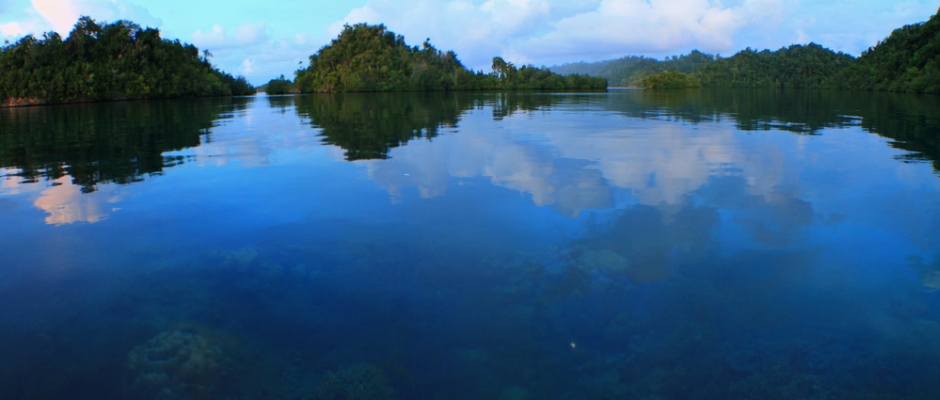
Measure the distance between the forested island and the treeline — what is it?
8482 centimetres

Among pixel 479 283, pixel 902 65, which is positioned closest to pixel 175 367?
pixel 479 283

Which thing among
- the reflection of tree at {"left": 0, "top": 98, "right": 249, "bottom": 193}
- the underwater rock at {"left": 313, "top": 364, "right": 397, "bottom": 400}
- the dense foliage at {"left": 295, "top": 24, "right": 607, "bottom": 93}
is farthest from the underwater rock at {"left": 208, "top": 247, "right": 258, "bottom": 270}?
the dense foliage at {"left": 295, "top": 24, "right": 607, "bottom": 93}

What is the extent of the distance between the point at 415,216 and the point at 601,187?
3057 millimetres

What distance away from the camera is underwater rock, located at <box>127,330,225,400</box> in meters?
3.62

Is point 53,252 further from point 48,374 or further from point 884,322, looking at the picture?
point 884,322

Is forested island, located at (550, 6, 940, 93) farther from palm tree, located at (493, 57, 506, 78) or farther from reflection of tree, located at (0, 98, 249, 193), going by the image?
reflection of tree, located at (0, 98, 249, 193)

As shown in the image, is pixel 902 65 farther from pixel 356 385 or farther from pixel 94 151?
pixel 356 385

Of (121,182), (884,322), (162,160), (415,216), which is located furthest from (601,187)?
(162,160)

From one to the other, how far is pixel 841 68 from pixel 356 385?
137m

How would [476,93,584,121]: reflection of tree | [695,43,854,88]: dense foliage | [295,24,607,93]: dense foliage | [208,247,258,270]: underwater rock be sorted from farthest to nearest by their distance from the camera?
[695,43,854,88]: dense foliage, [295,24,607,93]: dense foliage, [476,93,584,121]: reflection of tree, [208,247,258,270]: underwater rock

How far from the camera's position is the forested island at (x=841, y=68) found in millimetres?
65938

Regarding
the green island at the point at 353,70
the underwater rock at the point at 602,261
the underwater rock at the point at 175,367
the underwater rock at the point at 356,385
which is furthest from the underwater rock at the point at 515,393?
the green island at the point at 353,70

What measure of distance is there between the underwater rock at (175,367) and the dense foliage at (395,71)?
96762 mm

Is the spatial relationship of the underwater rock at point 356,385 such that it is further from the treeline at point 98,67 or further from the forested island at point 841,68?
the forested island at point 841,68
